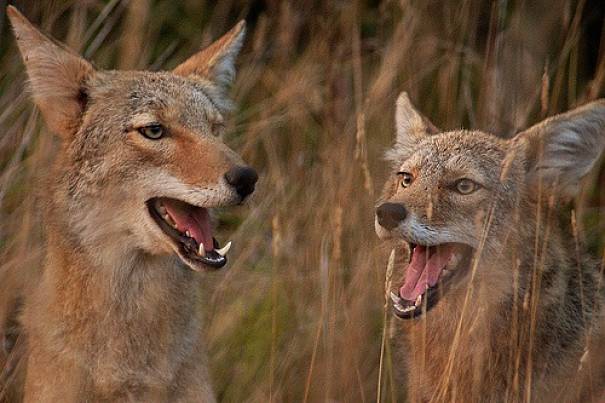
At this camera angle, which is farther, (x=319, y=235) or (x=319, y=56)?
(x=319, y=56)

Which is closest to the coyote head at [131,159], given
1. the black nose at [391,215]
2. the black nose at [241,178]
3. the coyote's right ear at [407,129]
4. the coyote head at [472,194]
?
the black nose at [241,178]

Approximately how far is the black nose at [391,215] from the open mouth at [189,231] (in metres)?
0.67

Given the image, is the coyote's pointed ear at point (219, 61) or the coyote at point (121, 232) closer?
the coyote at point (121, 232)

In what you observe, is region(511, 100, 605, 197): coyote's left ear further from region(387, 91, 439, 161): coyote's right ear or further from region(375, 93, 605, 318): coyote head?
region(387, 91, 439, 161): coyote's right ear

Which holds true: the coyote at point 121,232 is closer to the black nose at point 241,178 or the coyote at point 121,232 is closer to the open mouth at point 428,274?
the black nose at point 241,178

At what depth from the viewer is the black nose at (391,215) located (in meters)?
5.21

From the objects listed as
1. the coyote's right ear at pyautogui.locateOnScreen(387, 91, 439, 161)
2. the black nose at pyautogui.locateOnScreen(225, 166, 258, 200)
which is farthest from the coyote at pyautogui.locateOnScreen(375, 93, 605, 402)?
the black nose at pyautogui.locateOnScreen(225, 166, 258, 200)

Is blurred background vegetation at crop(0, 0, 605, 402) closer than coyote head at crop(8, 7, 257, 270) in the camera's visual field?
No

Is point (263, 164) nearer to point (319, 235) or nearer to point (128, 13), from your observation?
point (128, 13)

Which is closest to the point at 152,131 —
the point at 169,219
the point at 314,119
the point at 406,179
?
the point at 169,219

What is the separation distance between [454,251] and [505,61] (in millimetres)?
3648

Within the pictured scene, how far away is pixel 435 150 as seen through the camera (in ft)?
19.2

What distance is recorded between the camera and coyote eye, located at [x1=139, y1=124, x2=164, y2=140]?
5.43m

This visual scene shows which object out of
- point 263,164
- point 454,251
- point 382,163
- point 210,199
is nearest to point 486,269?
point 454,251
